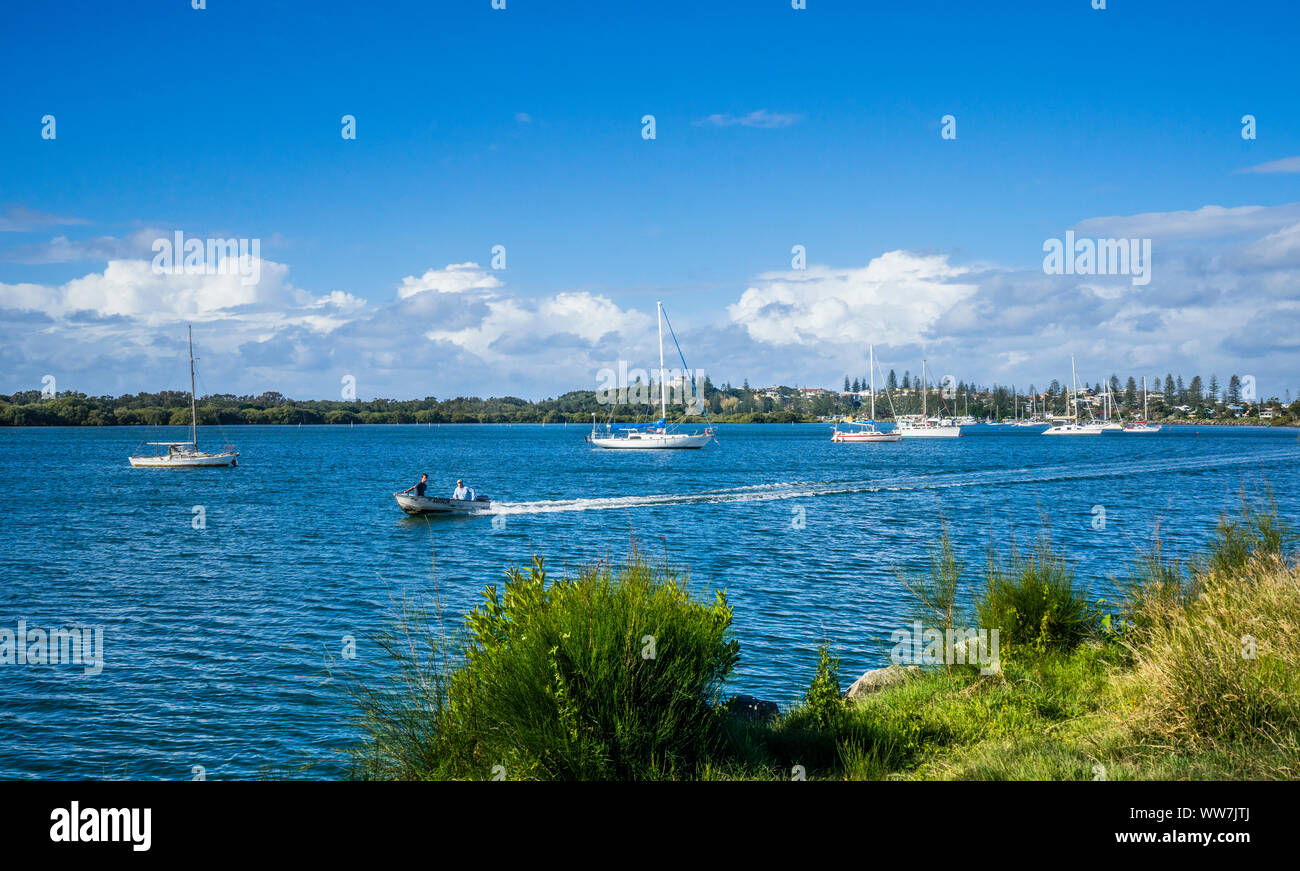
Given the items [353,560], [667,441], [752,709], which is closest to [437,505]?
[353,560]

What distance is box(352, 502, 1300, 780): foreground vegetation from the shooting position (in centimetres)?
649

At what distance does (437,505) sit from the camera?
42406 mm

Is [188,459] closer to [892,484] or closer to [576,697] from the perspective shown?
[892,484]

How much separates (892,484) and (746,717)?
53.8 m

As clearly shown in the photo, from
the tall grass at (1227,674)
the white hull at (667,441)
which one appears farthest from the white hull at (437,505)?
the white hull at (667,441)

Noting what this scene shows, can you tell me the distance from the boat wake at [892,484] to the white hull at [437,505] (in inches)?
84.8

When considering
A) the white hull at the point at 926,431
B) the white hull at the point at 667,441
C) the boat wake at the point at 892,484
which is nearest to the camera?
the boat wake at the point at 892,484

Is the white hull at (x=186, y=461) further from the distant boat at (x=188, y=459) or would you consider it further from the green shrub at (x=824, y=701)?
the green shrub at (x=824, y=701)

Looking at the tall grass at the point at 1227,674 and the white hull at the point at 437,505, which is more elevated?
the tall grass at the point at 1227,674

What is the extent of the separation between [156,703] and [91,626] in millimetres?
8401

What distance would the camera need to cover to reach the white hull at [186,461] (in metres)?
79.2

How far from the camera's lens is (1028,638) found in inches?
412
